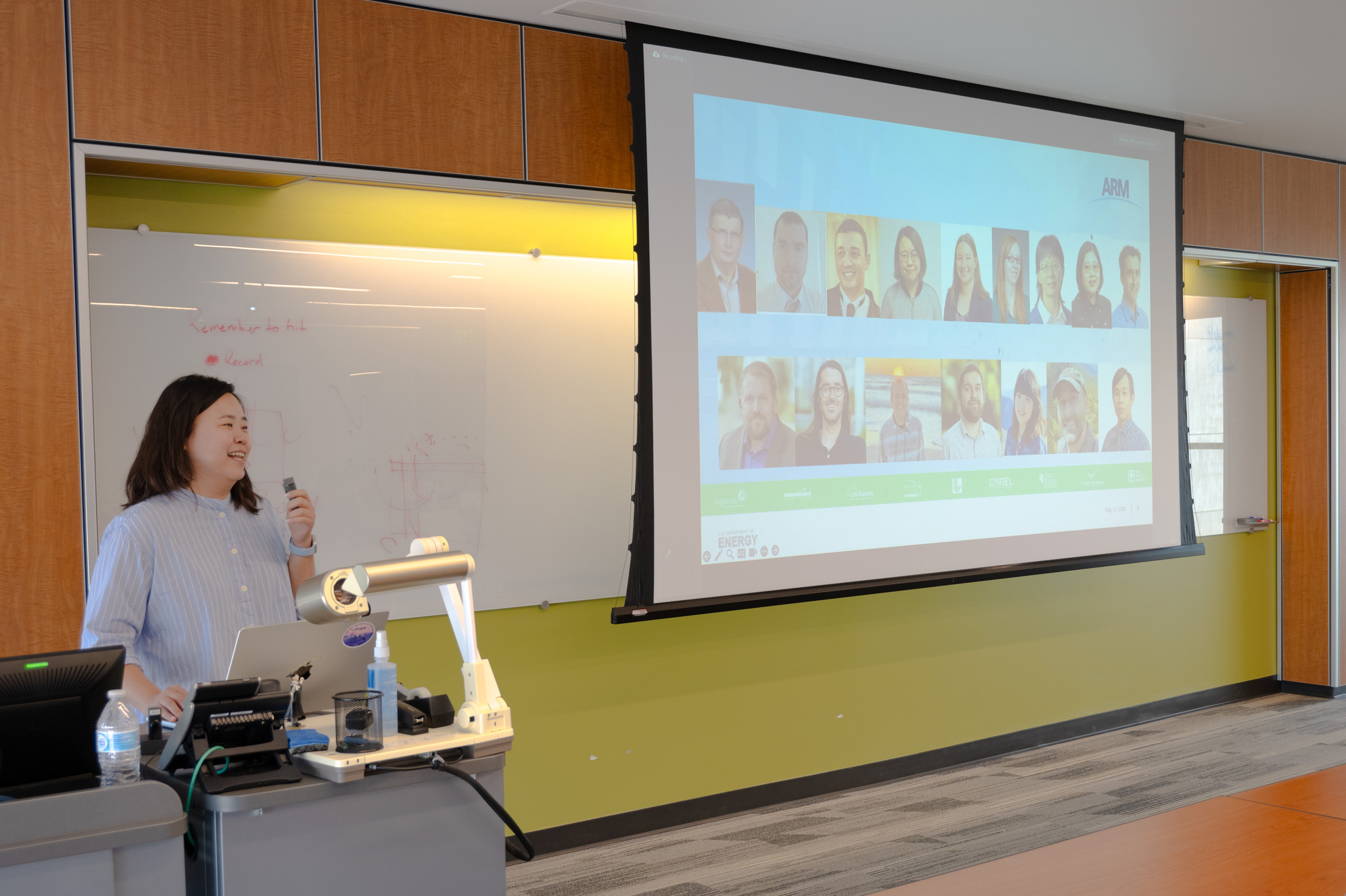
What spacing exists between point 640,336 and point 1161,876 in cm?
229

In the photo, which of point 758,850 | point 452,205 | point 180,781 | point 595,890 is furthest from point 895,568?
point 180,781

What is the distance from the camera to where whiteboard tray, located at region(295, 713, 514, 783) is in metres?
1.83

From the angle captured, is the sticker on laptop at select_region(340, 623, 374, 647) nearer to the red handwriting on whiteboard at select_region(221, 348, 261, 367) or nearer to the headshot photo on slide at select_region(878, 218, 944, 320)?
the red handwriting on whiteboard at select_region(221, 348, 261, 367)

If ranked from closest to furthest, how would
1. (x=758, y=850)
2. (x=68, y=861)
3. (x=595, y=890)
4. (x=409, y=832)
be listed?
(x=68, y=861), (x=409, y=832), (x=595, y=890), (x=758, y=850)

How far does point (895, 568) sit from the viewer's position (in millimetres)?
4148

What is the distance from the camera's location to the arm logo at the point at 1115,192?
15.6 feet

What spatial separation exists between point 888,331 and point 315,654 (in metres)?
2.71

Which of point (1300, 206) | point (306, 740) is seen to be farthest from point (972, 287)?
point (306, 740)

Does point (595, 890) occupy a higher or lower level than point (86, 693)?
lower

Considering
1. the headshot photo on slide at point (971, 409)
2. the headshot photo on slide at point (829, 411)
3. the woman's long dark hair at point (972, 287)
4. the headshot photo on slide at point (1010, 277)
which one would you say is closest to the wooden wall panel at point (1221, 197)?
the headshot photo on slide at point (1010, 277)

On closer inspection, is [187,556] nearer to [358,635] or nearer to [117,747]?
[358,635]

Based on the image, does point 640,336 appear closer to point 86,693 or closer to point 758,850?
point 758,850

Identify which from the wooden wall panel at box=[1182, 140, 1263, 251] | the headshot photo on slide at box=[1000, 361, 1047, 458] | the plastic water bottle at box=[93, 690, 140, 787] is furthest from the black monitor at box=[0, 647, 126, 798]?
the wooden wall panel at box=[1182, 140, 1263, 251]

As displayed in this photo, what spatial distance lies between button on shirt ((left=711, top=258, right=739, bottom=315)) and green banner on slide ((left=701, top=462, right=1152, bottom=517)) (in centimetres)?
62
